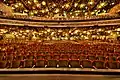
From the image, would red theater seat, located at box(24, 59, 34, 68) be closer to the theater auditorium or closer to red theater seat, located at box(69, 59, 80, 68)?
the theater auditorium

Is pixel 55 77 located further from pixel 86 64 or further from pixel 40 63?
pixel 86 64

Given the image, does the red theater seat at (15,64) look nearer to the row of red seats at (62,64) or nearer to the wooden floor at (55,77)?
the row of red seats at (62,64)

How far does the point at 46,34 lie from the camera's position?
9.70 meters

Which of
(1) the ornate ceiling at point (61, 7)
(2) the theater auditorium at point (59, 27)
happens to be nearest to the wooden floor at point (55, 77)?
(2) the theater auditorium at point (59, 27)

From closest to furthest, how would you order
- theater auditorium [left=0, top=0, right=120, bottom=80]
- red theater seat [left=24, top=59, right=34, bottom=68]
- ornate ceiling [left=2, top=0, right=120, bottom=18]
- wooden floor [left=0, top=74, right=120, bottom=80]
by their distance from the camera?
wooden floor [left=0, top=74, right=120, bottom=80], red theater seat [left=24, top=59, right=34, bottom=68], theater auditorium [left=0, top=0, right=120, bottom=80], ornate ceiling [left=2, top=0, right=120, bottom=18]

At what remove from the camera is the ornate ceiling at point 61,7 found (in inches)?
381

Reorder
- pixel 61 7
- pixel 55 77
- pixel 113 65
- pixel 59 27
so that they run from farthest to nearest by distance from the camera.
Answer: pixel 61 7
pixel 59 27
pixel 113 65
pixel 55 77

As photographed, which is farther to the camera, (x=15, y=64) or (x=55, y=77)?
(x=15, y=64)

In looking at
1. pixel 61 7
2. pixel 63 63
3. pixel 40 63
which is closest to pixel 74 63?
pixel 63 63

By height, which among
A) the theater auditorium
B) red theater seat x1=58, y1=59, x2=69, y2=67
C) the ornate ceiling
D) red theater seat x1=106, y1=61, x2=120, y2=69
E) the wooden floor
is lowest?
the wooden floor

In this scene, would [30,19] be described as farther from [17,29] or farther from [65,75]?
[65,75]

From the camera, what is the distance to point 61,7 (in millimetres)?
10133

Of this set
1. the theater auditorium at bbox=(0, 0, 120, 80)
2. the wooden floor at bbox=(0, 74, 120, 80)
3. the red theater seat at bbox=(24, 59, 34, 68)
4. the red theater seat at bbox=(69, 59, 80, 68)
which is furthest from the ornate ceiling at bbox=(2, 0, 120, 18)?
the wooden floor at bbox=(0, 74, 120, 80)

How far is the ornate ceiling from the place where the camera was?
9670 mm
